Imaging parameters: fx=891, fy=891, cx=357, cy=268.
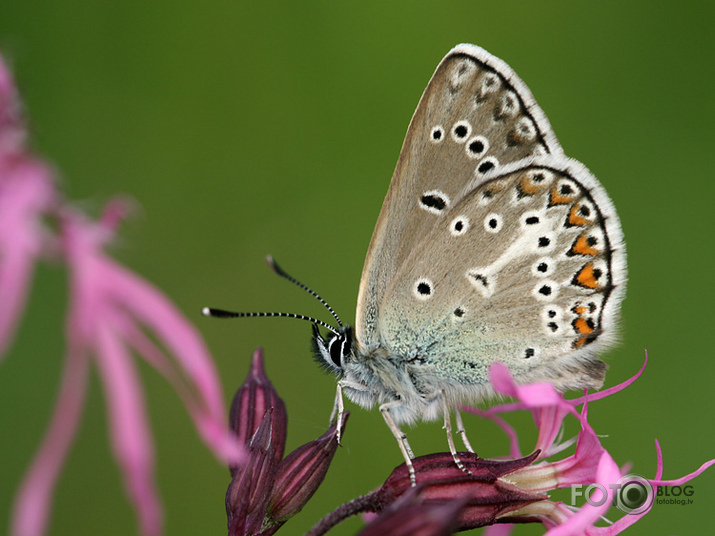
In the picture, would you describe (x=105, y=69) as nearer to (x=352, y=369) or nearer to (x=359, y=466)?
(x=359, y=466)

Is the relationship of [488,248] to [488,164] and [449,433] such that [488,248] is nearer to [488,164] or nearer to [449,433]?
[488,164]

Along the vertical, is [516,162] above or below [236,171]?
below

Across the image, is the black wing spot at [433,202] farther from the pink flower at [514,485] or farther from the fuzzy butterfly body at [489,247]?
the pink flower at [514,485]

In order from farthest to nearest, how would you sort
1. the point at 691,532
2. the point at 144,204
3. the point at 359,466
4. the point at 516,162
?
the point at 144,204
the point at 359,466
the point at 691,532
the point at 516,162

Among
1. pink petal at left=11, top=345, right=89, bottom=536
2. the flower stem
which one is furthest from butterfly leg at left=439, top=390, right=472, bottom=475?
pink petal at left=11, top=345, right=89, bottom=536

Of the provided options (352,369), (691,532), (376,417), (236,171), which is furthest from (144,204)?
(691,532)

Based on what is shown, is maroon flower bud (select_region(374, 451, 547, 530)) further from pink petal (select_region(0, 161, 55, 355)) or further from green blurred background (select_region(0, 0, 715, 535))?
green blurred background (select_region(0, 0, 715, 535))

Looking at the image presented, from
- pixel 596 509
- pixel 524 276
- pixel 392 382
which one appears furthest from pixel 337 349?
pixel 596 509
